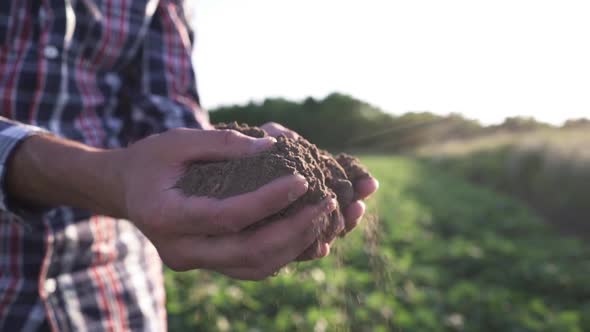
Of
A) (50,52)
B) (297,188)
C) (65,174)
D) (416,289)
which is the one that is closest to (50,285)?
(65,174)

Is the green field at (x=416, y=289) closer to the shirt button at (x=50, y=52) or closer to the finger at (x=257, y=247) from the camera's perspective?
the finger at (x=257, y=247)

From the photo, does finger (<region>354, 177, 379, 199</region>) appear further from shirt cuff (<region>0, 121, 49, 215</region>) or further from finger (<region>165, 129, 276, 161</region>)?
shirt cuff (<region>0, 121, 49, 215</region>)

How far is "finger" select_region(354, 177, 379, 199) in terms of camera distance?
1127mm

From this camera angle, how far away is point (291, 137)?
3.59 ft

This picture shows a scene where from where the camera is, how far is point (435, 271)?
4551 millimetres

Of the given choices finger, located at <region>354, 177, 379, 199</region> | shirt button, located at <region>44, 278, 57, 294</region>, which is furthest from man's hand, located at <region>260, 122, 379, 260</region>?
shirt button, located at <region>44, 278, 57, 294</region>

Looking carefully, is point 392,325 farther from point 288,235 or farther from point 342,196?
point 288,235

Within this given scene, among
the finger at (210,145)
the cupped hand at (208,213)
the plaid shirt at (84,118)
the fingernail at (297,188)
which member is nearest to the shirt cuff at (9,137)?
the plaid shirt at (84,118)

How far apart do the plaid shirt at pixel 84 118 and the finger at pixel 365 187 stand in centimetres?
50

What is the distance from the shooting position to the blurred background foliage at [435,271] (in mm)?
2342

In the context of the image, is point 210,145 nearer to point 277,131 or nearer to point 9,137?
point 277,131

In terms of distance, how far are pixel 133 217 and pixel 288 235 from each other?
262mm

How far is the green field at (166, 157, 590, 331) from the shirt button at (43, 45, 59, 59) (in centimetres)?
83

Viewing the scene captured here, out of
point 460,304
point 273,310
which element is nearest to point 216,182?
point 273,310
